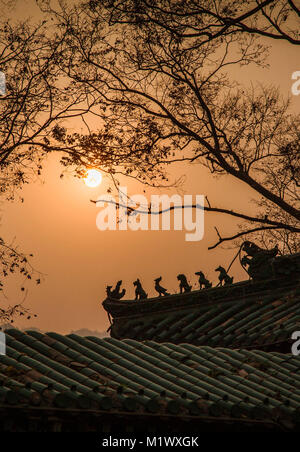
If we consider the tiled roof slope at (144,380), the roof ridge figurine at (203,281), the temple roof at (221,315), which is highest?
the roof ridge figurine at (203,281)

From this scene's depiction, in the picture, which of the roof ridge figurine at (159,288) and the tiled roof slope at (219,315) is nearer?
the tiled roof slope at (219,315)

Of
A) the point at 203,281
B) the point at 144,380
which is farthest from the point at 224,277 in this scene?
the point at 144,380

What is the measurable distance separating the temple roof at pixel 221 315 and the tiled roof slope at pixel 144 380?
3.10 metres

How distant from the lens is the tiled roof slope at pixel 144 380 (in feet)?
23.8

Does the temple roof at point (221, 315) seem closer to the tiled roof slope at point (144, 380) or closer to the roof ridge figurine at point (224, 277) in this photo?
the roof ridge figurine at point (224, 277)

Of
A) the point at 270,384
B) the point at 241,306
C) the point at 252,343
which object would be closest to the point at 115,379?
the point at 270,384

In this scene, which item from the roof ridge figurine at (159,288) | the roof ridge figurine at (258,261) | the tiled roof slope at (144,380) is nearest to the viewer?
the tiled roof slope at (144,380)

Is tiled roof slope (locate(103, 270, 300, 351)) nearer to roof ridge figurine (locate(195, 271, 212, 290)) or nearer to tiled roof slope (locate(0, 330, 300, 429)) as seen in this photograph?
roof ridge figurine (locate(195, 271, 212, 290))

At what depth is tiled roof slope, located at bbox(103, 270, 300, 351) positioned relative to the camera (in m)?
13.6

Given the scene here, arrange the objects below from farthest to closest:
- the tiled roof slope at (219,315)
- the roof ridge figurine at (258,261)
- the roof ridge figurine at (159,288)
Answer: the roof ridge figurine at (159,288)
the roof ridge figurine at (258,261)
the tiled roof slope at (219,315)

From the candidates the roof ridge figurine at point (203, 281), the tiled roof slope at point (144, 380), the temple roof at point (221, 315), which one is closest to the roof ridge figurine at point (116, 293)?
the temple roof at point (221, 315)

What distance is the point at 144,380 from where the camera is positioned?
834 cm

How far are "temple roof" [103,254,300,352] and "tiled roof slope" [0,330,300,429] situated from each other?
3104 mm
